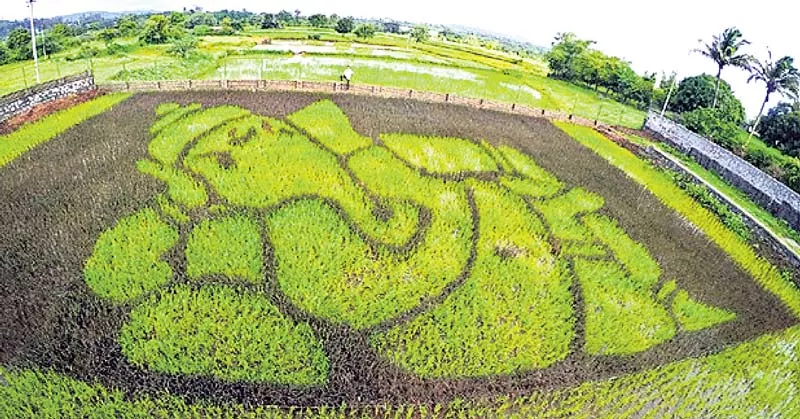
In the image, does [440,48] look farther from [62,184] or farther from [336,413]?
[336,413]

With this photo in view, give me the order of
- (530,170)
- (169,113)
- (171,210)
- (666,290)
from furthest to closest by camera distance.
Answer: (169,113) → (530,170) → (171,210) → (666,290)

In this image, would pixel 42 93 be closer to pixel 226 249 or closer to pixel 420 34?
pixel 226 249

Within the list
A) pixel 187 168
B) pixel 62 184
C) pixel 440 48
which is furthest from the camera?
pixel 440 48

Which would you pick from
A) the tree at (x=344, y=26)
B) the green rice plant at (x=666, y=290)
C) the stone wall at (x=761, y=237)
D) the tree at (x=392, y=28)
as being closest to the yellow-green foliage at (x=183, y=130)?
the green rice plant at (x=666, y=290)

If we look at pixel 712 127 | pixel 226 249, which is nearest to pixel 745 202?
pixel 712 127

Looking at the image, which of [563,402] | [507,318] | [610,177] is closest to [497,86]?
[610,177]

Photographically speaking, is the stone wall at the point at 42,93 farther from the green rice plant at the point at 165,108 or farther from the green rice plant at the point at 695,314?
the green rice plant at the point at 695,314

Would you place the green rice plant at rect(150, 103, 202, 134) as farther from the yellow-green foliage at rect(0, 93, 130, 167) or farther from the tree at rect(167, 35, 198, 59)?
the tree at rect(167, 35, 198, 59)
